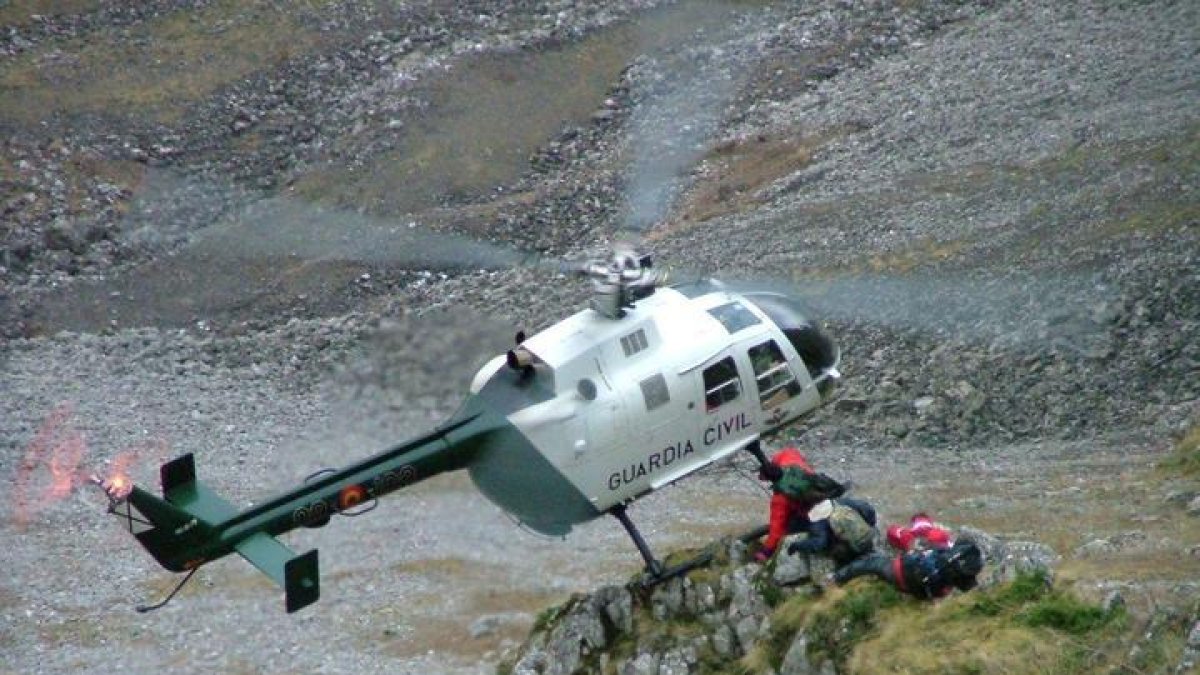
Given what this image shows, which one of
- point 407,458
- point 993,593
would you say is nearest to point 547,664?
point 407,458

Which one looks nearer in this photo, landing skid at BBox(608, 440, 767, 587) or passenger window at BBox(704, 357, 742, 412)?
landing skid at BBox(608, 440, 767, 587)

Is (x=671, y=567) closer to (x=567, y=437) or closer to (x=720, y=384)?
(x=567, y=437)

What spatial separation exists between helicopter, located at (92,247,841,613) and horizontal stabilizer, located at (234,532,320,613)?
2 cm

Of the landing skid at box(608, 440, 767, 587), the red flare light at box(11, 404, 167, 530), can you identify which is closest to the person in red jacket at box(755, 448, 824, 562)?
the landing skid at box(608, 440, 767, 587)

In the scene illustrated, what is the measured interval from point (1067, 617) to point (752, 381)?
557 centimetres

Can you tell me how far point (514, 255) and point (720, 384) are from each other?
38.8ft

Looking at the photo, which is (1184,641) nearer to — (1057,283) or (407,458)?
(407,458)

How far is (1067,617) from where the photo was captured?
17.0 metres

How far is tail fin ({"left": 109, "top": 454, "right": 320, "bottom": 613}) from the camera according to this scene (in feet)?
65.1

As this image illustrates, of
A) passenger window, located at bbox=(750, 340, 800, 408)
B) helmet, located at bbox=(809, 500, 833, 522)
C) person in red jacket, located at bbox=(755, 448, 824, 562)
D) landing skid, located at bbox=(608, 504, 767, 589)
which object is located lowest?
landing skid, located at bbox=(608, 504, 767, 589)

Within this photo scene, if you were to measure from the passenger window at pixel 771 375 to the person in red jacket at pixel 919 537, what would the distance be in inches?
114

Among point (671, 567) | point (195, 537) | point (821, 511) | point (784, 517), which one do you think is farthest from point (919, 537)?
point (195, 537)

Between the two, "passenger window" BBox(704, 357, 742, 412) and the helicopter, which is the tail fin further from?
"passenger window" BBox(704, 357, 742, 412)

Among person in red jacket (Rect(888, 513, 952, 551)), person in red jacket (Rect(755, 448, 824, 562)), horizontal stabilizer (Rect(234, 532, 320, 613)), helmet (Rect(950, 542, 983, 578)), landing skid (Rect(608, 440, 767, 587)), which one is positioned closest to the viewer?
helmet (Rect(950, 542, 983, 578))
